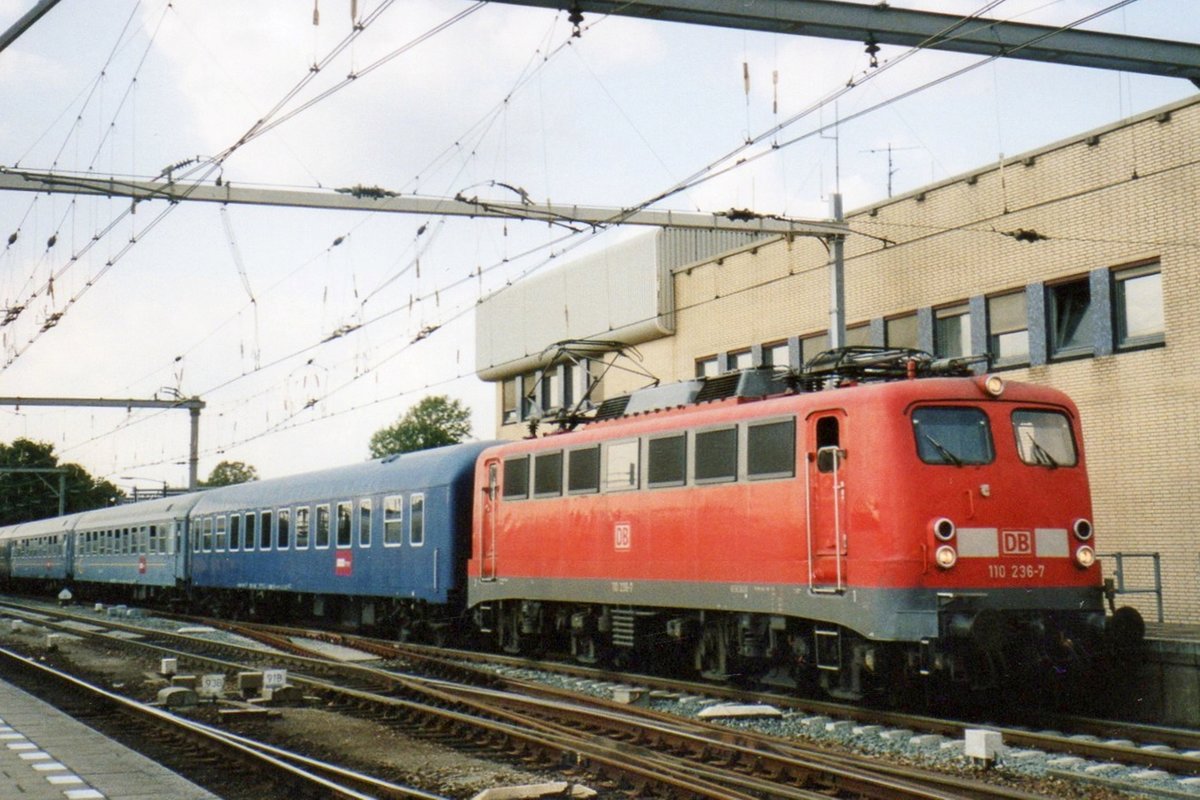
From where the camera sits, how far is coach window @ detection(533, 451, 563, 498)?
60.1ft

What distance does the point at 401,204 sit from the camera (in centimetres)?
2069

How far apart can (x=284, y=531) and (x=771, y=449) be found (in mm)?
17565

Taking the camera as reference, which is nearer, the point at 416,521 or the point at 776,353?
the point at 416,521

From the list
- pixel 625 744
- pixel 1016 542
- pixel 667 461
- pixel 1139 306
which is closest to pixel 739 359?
pixel 1139 306

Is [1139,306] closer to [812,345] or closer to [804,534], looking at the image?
[812,345]

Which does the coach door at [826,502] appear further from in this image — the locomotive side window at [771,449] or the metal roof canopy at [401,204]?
the metal roof canopy at [401,204]

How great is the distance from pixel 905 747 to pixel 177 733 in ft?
22.3

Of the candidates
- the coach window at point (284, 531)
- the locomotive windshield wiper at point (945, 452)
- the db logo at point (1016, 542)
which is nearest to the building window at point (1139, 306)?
the db logo at point (1016, 542)

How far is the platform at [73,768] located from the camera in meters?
9.02

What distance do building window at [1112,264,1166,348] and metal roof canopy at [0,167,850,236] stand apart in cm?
447

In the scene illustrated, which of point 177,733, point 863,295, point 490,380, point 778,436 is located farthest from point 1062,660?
point 490,380

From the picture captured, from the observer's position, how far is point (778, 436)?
46.5 feet

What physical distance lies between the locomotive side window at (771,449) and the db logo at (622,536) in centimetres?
257

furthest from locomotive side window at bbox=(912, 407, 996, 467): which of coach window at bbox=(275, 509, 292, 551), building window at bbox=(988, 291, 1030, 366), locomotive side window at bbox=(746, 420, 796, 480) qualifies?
coach window at bbox=(275, 509, 292, 551)
